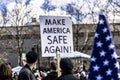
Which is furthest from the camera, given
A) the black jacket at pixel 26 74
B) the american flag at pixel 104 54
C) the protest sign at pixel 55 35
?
the protest sign at pixel 55 35

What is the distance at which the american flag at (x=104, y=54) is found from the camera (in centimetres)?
507

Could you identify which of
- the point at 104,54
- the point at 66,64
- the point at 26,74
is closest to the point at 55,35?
the point at 26,74

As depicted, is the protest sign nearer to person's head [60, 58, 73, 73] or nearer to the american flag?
person's head [60, 58, 73, 73]

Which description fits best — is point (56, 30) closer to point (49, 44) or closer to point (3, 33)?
point (49, 44)

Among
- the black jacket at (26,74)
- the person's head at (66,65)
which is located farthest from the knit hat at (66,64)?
the black jacket at (26,74)

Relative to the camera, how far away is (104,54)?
5.08 m

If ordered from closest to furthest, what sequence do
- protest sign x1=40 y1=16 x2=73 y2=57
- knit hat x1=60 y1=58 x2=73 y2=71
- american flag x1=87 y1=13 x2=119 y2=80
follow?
american flag x1=87 y1=13 x2=119 y2=80 < knit hat x1=60 y1=58 x2=73 y2=71 < protest sign x1=40 y1=16 x2=73 y2=57

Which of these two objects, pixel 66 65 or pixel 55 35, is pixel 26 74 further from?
pixel 55 35

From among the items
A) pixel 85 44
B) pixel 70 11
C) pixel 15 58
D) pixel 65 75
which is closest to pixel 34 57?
pixel 65 75

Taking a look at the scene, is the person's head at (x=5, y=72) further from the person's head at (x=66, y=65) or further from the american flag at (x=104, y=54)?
the american flag at (x=104, y=54)

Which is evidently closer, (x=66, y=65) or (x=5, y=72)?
(x=66, y=65)

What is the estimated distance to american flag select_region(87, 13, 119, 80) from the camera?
16.6 feet

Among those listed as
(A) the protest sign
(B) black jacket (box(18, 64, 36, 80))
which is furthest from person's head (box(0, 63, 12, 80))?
(A) the protest sign

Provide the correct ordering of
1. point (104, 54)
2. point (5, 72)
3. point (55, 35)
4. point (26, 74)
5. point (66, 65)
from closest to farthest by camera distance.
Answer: point (104, 54) → point (66, 65) → point (5, 72) → point (26, 74) → point (55, 35)
